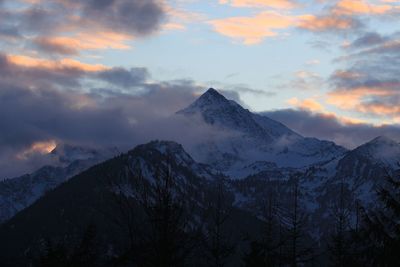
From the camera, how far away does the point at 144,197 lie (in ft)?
83.0

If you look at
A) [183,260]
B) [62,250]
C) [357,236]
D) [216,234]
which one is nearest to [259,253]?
[216,234]

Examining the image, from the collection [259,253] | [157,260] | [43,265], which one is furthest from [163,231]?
[259,253]

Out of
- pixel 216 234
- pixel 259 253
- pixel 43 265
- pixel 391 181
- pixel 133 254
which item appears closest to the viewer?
pixel 133 254

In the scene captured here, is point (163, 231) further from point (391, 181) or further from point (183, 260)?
point (391, 181)

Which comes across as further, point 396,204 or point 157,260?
point 396,204

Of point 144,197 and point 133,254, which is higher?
point 144,197

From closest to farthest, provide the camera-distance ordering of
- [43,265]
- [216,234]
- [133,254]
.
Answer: [133,254]
[43,265]
[216,234]

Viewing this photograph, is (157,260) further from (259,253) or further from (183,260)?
(259,253)

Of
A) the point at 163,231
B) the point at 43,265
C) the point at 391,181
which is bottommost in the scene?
the point at 43,265

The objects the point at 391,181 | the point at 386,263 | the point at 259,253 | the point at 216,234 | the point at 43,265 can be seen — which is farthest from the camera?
the point at 216,234

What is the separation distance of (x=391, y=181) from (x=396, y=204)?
1415 mm

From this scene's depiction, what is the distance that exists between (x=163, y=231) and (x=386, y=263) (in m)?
8.32

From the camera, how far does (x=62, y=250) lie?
39594mm

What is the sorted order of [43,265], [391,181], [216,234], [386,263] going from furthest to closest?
[216,234]
[43,265]
[391,181]
[386,263]
